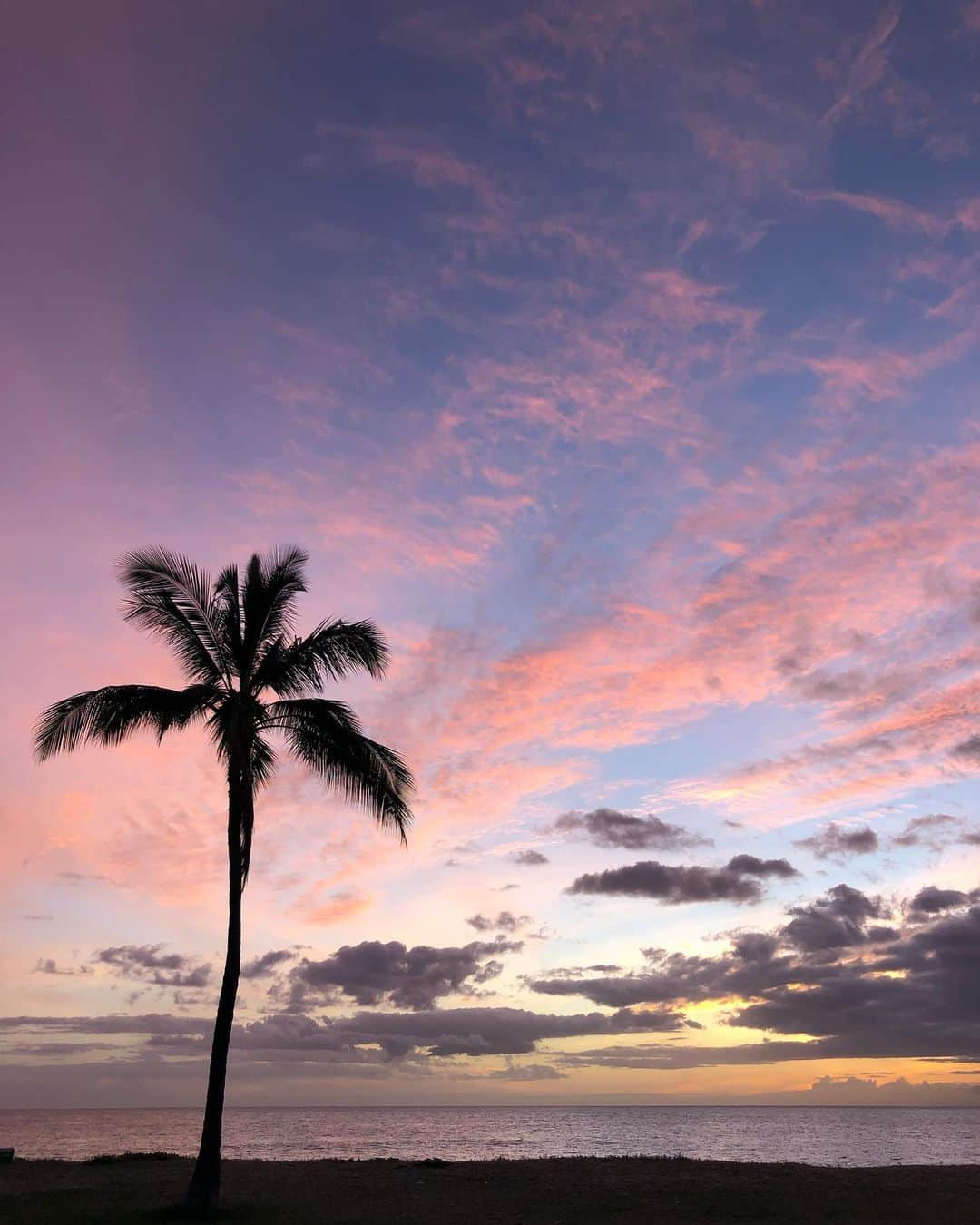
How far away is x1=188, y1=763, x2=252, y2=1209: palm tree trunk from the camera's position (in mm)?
21312

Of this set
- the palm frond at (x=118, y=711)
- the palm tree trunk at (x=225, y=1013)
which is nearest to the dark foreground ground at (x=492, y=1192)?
the palm tree trunk at (x=225, y=1013)

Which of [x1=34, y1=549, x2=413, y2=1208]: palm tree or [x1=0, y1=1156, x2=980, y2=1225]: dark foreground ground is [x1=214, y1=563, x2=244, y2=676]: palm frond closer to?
[x1=34, y1=549, x2=413, y2=1208]: palm tree

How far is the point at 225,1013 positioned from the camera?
22.4 metres

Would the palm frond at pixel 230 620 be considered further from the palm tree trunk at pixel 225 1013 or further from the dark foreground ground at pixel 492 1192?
the dark foreground ground at pixel 492 1192

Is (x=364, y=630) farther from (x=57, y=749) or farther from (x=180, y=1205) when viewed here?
(x=180, y=1205)

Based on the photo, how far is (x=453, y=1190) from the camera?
26.2 metres

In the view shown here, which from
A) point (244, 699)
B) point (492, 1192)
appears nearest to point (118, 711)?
point (244, 699)

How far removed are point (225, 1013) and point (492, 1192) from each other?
31.9 feet

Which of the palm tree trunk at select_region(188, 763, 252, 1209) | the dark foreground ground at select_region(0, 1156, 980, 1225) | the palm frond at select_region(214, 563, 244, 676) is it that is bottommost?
the dark foreground ground at select_region(0, 1156, 980, 1225)

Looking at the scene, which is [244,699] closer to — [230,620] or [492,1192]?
[230,620]

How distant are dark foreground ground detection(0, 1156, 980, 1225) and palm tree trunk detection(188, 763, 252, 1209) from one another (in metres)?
0.75

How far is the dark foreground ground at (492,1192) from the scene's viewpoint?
22266mm

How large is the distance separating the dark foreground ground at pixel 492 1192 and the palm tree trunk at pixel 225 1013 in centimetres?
75

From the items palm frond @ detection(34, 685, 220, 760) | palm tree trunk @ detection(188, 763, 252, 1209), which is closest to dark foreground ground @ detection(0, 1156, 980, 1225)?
palm tree trunk @ detection(188, 763, 252, 1209)
